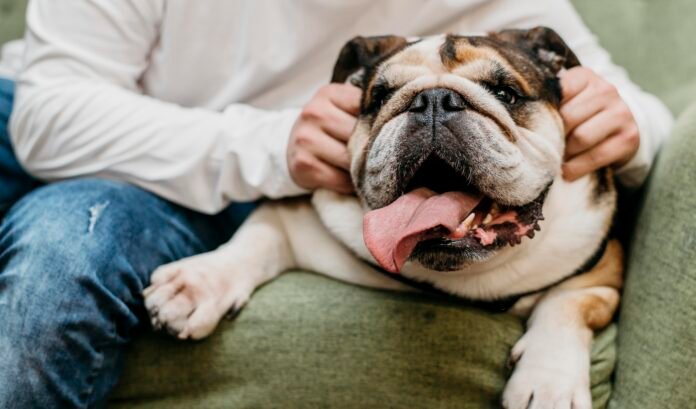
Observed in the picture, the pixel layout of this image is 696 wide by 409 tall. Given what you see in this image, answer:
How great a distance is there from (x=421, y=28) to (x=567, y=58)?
0.90 feet

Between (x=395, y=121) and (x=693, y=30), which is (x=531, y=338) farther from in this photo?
(x=693, y=30)

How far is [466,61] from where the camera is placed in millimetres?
947

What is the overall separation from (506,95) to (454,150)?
15 cm

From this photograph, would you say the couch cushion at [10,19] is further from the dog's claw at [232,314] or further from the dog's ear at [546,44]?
the dog's ear at [546,44]

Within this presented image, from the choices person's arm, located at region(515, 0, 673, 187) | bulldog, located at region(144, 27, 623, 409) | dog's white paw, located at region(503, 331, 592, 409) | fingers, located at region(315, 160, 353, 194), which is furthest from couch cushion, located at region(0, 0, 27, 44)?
dog's white paw, located at region(503, 331, 592, 409)

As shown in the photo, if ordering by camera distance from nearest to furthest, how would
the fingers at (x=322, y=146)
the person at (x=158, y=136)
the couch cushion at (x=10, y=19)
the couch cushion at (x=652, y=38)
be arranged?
1. the person at (x=158, y=136)
2. the fingers at (x=322, y=146)
3. the couch cushion at (x=652, y=38)
4. the couch cushion at (x=10, y=19)

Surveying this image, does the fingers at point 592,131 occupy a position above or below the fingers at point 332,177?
above

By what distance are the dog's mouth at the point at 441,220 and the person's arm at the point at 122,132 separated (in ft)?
0.91

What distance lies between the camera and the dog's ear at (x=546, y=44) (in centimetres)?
105

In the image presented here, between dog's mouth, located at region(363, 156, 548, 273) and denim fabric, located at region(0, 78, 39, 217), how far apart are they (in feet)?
2.27

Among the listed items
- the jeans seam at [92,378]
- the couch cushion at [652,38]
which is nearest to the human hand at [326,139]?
the jeans seam at [92,378]

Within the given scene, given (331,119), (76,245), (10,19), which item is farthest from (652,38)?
(10,19)

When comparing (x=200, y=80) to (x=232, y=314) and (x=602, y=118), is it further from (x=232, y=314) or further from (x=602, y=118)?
(x=602, y=118)

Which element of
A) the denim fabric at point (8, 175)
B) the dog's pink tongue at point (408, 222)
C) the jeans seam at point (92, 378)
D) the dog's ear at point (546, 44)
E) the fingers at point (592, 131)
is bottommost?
the jeans seam at point (92, 378)
